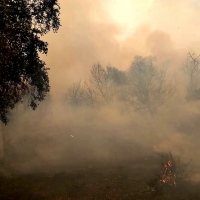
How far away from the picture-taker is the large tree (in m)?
7.83

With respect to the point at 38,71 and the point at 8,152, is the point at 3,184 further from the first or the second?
the point at 8,152

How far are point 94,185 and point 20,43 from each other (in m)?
7.66

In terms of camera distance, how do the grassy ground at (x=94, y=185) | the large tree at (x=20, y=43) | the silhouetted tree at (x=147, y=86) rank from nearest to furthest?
1. the large tree at (x=20, y=43)
2. the grassy ground at (x=94, y=185)
3. the silhouetted tree at (x=147, y=86)

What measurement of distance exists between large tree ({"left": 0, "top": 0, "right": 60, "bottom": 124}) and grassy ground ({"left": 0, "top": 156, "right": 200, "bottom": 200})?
472 centimetres

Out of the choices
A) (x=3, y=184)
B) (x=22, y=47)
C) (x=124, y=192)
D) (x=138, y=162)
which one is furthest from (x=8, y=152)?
(x=22, y=47)

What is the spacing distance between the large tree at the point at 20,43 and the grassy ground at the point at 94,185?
4.72 metres

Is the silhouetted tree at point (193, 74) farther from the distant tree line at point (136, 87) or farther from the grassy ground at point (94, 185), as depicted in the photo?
the grassy ground at point (94, 185)

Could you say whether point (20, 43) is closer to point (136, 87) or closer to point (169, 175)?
point (169, 175)

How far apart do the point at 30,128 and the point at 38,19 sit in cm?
2681

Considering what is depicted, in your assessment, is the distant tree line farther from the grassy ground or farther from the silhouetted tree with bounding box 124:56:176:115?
the grassy ground

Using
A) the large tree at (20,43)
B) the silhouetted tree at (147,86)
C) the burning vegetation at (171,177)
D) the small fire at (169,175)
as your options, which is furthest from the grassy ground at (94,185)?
the silhouetted tree at (147,86)

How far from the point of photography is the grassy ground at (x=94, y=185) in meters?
11.0

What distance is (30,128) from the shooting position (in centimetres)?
3397

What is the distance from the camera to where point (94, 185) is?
1229cm
